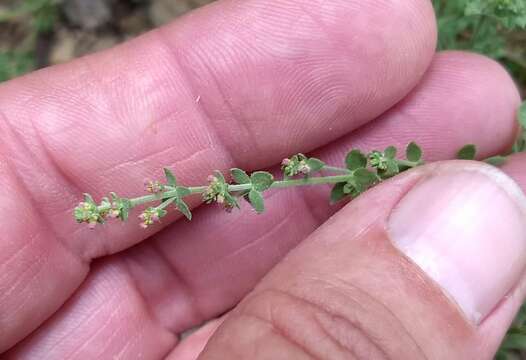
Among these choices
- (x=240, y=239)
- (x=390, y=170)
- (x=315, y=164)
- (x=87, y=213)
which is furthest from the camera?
(x=240, y=239)

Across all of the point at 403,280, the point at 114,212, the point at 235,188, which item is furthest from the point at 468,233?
the point at 114,212

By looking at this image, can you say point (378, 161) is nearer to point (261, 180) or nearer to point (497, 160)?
point (261, 180)

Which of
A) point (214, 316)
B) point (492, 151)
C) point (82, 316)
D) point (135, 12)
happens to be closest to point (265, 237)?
point (214, 316)

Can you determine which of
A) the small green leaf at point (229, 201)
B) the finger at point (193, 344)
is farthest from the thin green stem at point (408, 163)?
the finger at point (193, 344)

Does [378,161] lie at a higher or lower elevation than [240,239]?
higher

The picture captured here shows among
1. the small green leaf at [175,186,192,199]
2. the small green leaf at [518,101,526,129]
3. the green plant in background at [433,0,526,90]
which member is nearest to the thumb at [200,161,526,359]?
the small green leaf at [175,186,192,199]
